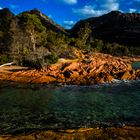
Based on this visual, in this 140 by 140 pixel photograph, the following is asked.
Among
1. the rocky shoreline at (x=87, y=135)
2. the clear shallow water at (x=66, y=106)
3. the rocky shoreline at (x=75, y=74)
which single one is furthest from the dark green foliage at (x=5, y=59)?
the rocky shoreline at (x=87, y=135)

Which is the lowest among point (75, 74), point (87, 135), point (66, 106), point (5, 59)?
point (66, 106)

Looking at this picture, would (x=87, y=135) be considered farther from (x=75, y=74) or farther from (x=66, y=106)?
(x=75, y=74)

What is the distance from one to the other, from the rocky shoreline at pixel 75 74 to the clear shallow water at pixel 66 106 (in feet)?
14.1

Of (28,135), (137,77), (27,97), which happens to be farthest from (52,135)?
(137,77)

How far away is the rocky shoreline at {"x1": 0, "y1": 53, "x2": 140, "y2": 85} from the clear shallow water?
4.29 meters

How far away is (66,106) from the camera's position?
3691 cm

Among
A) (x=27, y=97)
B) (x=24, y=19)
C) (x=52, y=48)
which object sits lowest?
(x=27, y=97)

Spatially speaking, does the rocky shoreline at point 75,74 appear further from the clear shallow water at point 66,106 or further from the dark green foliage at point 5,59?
the dark green foliage at point 5,59

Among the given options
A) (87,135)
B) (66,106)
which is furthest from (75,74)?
(87,135)

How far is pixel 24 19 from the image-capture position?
10800cm

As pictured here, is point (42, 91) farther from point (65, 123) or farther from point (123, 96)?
point (65, 123)

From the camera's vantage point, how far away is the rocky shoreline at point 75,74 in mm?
56322

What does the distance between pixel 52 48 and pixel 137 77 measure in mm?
29997

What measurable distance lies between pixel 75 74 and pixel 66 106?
23797 millimetres
